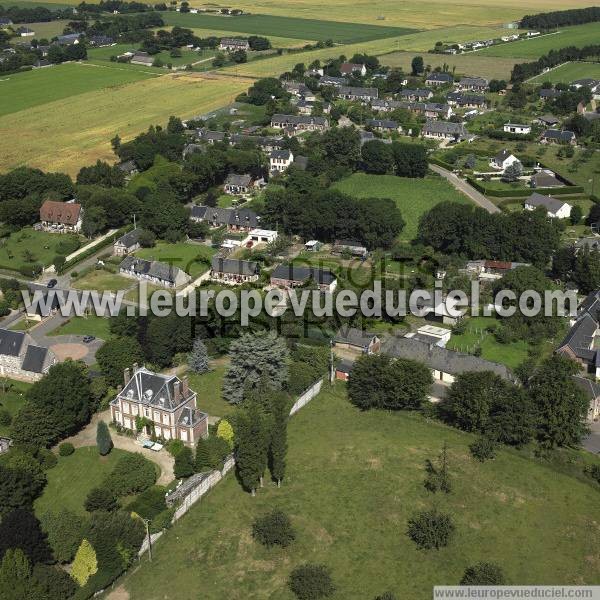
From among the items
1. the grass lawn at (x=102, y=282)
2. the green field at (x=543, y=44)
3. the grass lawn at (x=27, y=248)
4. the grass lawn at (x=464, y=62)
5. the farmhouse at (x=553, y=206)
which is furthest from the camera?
the green field at (x=543, y=44)

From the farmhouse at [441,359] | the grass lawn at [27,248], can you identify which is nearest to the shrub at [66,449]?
the farmhouse at [441,359]

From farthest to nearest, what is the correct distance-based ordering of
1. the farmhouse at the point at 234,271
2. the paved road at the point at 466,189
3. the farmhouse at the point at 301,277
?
the paved road at the point at 466,189 < the farmhouse at the point at 234,271 < the farmhouse at the point at 301,277

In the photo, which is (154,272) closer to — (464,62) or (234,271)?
(234,271)

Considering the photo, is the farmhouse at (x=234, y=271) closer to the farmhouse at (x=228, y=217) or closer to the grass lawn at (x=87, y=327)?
the farmhouse at (x=228, y=217)

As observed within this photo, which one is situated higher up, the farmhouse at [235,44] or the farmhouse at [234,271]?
the farmhouse at [235,44]

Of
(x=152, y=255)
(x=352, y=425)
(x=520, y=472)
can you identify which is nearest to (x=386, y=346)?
(x=352, y=425)

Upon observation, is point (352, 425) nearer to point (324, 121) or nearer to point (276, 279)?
point (276, 279)

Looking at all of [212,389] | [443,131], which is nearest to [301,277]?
[212,389]

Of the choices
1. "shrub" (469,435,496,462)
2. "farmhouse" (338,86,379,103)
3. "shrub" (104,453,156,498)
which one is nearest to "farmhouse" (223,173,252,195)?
"farmhouse" (338,86,379,103)
